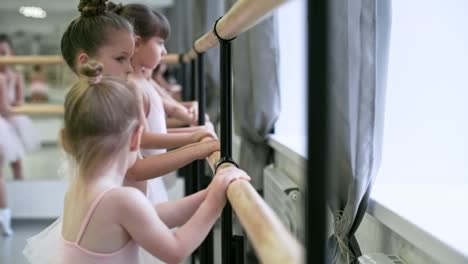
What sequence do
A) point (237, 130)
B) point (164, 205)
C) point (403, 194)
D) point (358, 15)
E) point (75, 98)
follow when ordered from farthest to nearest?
point (237, 130) → point (403, 194) → point (358, 15) → point (164, 205) → point (75, 98)

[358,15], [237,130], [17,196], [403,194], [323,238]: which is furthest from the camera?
[17,196]

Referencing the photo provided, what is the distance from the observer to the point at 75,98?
3.71 ft

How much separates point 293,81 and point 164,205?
6.51ft

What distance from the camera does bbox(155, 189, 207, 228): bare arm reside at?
120 cm

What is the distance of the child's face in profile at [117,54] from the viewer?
1.50 meters

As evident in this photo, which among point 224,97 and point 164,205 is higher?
point 224,97

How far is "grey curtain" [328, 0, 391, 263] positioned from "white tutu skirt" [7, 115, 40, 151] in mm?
3119

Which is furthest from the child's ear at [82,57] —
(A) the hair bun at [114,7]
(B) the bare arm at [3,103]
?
(B) the bare arm at [3,103]

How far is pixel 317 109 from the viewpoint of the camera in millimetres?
478

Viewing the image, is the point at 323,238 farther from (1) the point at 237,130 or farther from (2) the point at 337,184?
(1) the point at 237,130

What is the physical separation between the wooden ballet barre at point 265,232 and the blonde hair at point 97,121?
367mm

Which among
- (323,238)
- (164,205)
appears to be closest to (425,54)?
(164,205)

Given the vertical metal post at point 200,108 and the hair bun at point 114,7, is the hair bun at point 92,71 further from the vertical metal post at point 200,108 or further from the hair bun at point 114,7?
the vertical metal post at point 200,108

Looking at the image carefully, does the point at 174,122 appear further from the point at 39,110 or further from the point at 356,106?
the point at 39,110
